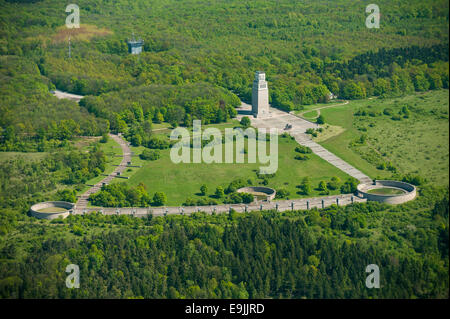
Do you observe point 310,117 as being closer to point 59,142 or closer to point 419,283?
point 59,142

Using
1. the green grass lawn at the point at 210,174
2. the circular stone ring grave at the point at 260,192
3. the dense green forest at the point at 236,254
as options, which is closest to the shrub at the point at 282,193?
the circular stone ring grave at the point at 260,192

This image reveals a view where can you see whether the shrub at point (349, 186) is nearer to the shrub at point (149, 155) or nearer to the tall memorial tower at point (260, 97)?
the shrub at point (149, 155)

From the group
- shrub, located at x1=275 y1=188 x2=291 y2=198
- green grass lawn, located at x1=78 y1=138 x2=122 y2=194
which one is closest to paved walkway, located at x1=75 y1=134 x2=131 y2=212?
green grass lawn, located at x1=78 y1=138 x2=122 y2=194

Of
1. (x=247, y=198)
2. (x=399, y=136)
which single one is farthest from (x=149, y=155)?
(x=399, y=136)

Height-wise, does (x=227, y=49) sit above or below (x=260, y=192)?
above

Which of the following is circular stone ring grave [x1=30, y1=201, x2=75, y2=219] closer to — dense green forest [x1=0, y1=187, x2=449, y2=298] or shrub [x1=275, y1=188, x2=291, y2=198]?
dense green forest [x1=0, y1=187, x2=449, y2=298]

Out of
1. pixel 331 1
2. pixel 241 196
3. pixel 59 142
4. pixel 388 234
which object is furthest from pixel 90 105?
pixel 331 1

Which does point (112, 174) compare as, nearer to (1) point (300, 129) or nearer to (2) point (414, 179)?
(1) point (300, 129)
